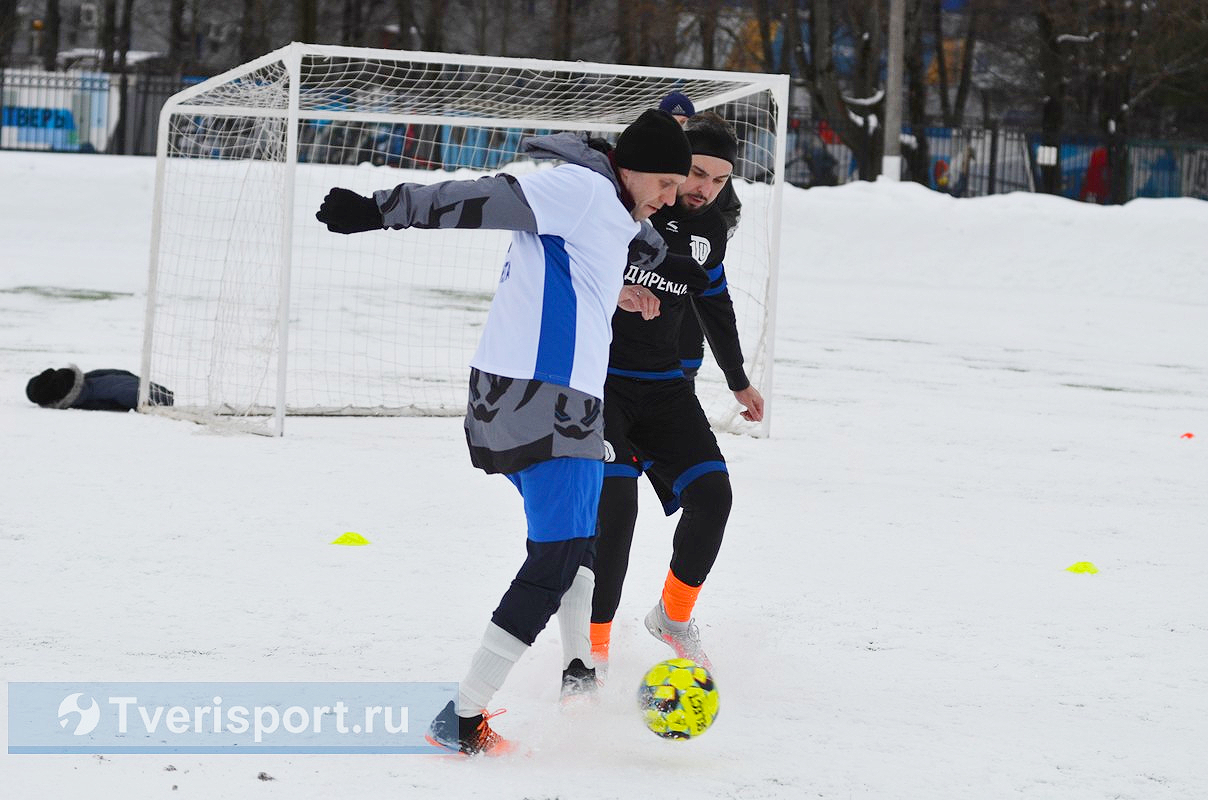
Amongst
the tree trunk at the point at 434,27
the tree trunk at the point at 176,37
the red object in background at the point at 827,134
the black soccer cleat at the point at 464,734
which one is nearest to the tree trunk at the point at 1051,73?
the red object in background at the point at 827,134

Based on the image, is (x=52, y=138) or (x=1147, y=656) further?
(x=52, y=138)

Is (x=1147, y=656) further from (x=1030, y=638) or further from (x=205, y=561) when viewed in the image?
(x=205, y=561)

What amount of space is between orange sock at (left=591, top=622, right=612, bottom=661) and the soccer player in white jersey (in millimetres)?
682

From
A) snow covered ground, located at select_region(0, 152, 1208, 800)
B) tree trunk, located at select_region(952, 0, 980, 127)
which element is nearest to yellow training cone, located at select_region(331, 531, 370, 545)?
snow covered ground, located at select_region(0, 152, 1208, 800)

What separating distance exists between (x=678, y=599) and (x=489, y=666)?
3.19ft

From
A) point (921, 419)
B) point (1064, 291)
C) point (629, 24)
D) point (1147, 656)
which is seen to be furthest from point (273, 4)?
point (1147, 656)

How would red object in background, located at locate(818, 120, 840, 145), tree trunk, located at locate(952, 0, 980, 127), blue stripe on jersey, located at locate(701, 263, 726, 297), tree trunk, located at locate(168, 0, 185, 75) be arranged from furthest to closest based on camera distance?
tree trunk, located at locate(168, 0, 185, 75)
tree trunk, located at locate(952, 0, 980, 127)
red object in background, located at locate(818, 120, 840, 145)
blue stripe on jersey, located at locate(701, 263, 726, 297)

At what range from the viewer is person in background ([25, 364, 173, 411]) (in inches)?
320

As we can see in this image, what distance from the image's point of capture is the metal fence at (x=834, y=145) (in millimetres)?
26656

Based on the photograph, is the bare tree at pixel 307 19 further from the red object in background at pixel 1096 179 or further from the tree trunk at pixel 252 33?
the red object in background at pixel 1096 179

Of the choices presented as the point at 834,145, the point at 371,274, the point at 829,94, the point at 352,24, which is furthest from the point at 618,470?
the point at 352,24

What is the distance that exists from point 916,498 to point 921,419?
253 centimetres

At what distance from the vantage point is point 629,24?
32.2m

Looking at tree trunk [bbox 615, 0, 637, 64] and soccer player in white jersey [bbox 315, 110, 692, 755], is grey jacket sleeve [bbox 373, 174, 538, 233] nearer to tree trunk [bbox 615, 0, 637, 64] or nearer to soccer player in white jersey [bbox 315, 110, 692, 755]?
soccer player in white jersey [bbox 315, 110, 692, 755]
